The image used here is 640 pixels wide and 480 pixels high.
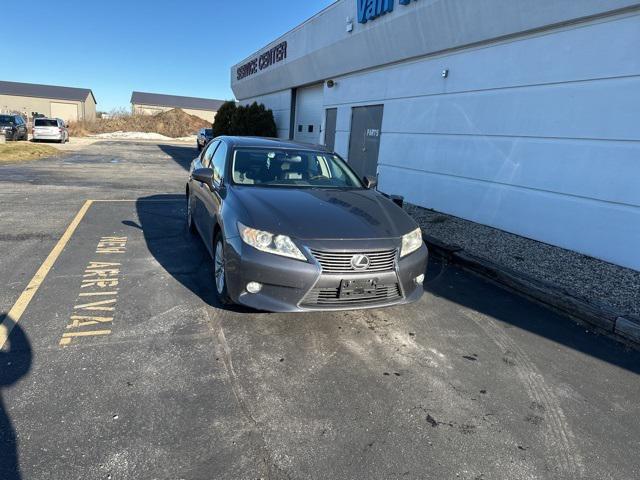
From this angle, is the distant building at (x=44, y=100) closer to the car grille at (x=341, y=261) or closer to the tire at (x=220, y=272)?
the tire at (x=220, y=272)

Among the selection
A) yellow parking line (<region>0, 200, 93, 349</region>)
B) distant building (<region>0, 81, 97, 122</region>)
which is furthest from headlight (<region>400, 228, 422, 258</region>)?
distant building (<region>0, 81, 97, 122</region>)

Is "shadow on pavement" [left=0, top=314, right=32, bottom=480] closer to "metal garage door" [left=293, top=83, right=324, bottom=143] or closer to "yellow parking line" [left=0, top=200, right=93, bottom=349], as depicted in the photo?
"yellow parking line" [left=0, top=200, right=93, bottom=349]

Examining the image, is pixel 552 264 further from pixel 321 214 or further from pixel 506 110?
pixel 321 214

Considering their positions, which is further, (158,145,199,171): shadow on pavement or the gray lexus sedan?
(158,145,199,171): shadow on pavement

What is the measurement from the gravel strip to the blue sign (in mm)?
5646

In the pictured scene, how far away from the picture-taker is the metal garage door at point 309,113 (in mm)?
15914

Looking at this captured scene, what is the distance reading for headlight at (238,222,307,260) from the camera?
11.4 feet

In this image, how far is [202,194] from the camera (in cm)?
554

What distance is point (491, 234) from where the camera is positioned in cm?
755

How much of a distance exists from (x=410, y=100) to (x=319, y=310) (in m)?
8.27

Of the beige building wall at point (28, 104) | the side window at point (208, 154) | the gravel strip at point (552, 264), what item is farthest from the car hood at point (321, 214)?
the beige building wall at point (28, 104)

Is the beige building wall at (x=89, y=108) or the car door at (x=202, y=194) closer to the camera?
the car door at (x=202, y=194)

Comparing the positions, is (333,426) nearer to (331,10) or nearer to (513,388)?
(513,388)

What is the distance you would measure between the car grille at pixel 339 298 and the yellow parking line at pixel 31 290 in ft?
7.88
